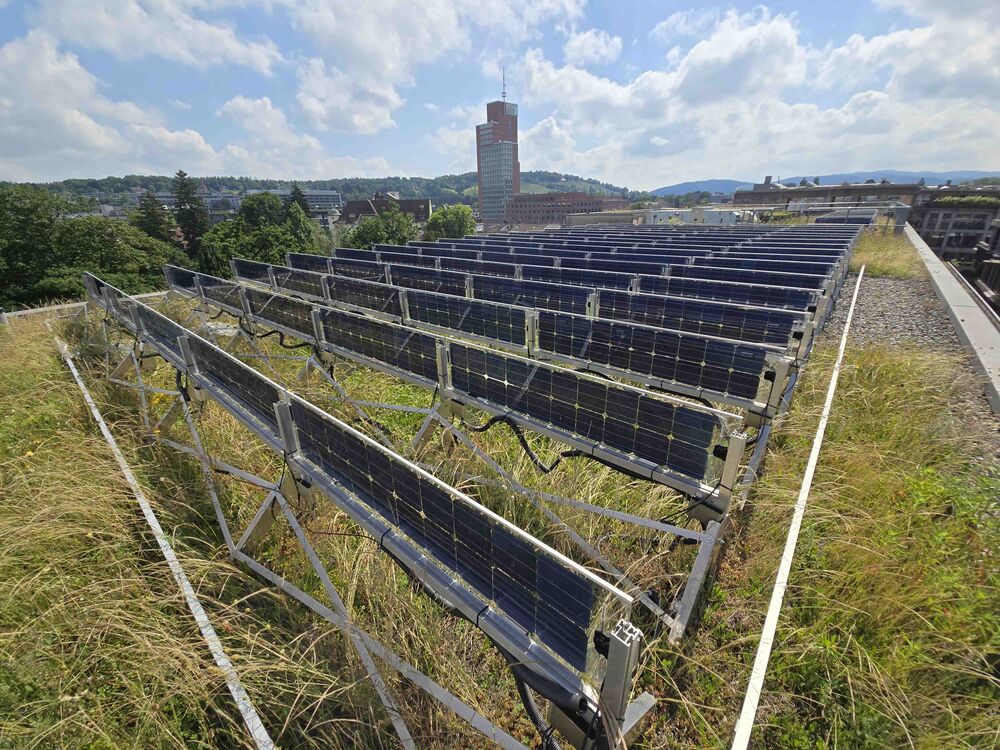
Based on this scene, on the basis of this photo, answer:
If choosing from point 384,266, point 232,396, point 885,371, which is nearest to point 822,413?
point 885,371

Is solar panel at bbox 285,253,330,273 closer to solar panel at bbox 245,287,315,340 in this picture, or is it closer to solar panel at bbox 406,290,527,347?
solar panel at bbox 245,287,315,340

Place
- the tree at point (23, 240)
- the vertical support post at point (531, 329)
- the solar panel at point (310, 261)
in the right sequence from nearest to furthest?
the vertical support post at point (531, 329), the solar panel at point (310, 261), the tree at point (23, 240)

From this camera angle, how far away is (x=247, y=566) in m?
3.80

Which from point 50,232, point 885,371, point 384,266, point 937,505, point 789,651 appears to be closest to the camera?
point 789,651

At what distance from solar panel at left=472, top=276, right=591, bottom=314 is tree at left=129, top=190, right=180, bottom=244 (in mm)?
66349

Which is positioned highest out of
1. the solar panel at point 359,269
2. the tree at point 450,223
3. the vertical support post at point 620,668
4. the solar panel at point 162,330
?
the tree at point 450,223

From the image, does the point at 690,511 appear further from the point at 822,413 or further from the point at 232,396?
the point at 232,396

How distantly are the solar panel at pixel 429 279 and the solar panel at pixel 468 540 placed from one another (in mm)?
7481

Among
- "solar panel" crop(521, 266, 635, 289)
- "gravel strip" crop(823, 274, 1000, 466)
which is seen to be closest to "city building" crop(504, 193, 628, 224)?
"gravel strip" crop(823, 274, 1000, 466)

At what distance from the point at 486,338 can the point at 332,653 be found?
529 centimetres

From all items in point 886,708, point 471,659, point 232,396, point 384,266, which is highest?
point 384,266

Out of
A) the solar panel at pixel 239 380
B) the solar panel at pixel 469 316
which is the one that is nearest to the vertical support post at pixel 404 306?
the solar panel at pixel 469 316

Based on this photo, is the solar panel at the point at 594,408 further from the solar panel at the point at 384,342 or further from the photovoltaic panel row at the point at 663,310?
the photovoltaic panel row at the point at 663,310

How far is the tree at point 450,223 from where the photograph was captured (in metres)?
65.8
